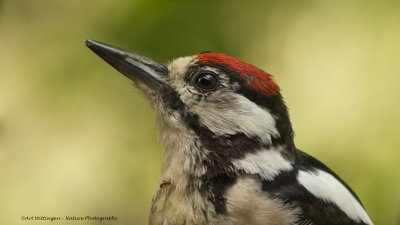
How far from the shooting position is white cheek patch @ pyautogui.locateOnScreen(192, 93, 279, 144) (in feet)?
9.73

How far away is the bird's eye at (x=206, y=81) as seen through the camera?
3.06 metres

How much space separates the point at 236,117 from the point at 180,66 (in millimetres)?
436

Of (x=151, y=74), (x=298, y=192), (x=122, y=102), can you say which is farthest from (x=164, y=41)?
(x=298, y=192)

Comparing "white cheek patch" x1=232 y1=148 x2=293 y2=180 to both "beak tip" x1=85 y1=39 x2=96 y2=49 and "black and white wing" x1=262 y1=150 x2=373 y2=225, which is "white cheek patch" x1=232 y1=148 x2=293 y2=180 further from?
"beak tip" x1=85 y1=39 x2=96 y2=49

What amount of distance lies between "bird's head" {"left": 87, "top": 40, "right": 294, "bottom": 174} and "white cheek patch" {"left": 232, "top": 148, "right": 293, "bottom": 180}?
4 cm

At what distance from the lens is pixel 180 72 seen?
3113mm

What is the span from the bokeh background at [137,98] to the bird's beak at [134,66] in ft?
4.63

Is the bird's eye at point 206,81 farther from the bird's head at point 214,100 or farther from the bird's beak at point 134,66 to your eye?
the bird's beak at point 134,66

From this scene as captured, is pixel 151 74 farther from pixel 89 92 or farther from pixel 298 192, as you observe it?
pixel 89 92

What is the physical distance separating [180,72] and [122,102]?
6.73 feet

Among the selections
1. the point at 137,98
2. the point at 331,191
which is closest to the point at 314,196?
the point at 331,191

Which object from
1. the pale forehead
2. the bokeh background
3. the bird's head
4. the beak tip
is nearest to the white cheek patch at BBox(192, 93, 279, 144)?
the bird's head

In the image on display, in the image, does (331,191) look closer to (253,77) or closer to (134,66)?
(253,77)

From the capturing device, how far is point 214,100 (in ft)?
10.00
